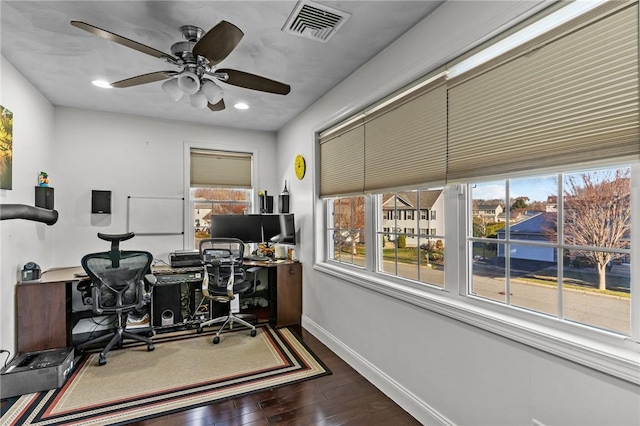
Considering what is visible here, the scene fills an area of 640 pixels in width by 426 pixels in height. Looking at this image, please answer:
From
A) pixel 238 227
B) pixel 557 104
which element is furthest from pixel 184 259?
pixel 557 104

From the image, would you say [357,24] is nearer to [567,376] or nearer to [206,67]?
[206,67]

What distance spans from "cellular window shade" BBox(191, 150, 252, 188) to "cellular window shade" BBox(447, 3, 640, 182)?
11.2 ft

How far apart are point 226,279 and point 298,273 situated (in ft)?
2.84

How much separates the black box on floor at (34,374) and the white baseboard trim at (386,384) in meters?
2.23

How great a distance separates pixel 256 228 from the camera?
161 inches

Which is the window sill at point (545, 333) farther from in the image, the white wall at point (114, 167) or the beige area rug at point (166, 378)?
the white wall at point (114, 167)

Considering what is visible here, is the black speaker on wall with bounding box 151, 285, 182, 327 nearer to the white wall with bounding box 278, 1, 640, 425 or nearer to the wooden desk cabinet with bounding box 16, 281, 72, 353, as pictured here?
the wooden desk cabinet with bounding box 16, 281, 72, 353

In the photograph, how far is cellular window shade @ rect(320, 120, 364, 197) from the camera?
2.80 m

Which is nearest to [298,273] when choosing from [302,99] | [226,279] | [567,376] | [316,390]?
[226,279]

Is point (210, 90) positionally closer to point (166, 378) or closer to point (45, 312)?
point (166, 378)

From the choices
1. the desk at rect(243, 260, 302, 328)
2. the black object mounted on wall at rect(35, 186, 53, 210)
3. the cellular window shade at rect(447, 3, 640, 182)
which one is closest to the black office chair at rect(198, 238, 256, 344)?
the desk at rect(243, 260, 302, 328)

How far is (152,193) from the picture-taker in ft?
13.4

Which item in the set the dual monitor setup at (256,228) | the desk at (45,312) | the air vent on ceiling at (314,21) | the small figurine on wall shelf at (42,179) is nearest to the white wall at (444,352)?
the air vent on ceiling at (314,21)

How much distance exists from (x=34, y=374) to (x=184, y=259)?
1.66m
